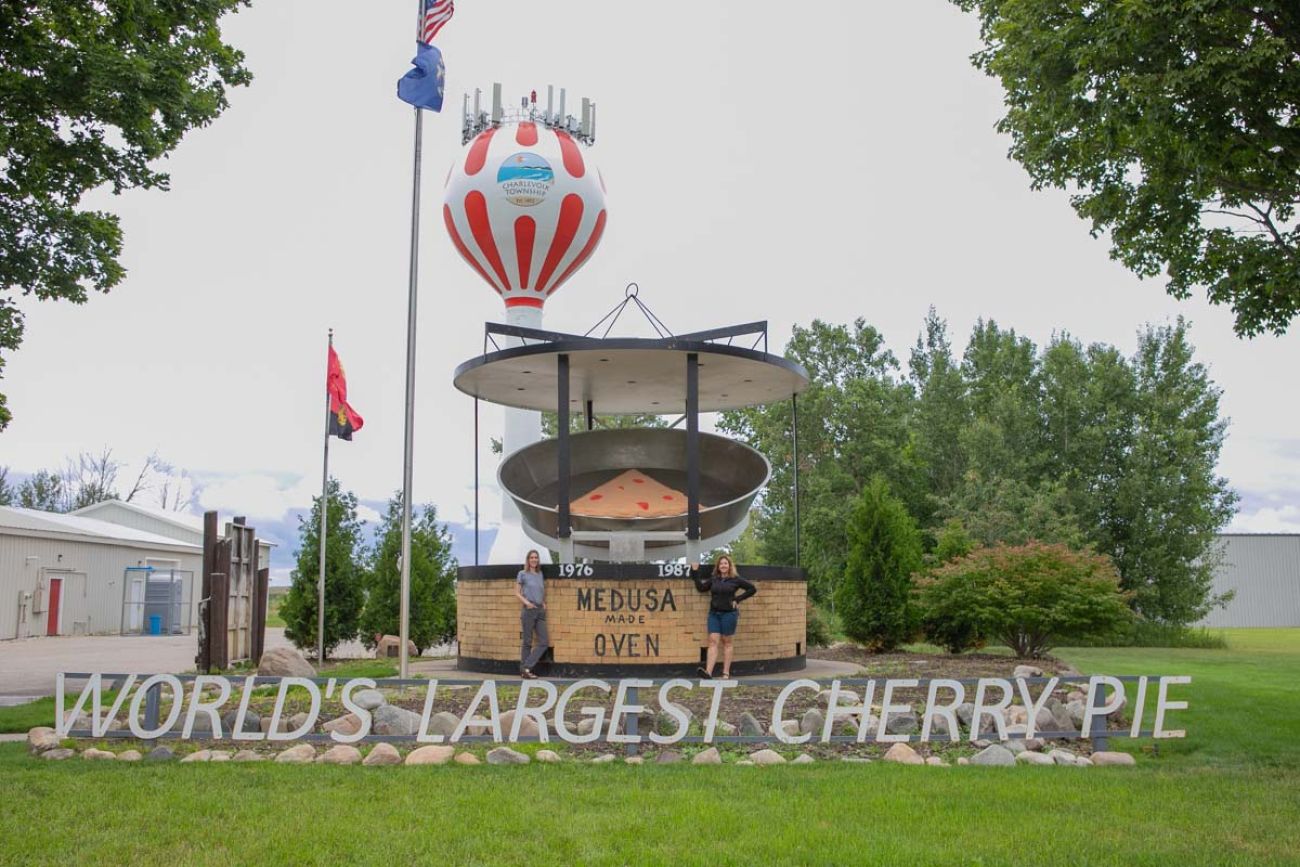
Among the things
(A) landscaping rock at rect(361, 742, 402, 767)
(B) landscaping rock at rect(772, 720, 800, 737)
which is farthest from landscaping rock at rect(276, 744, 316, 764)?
(B) landscaping rock at rect(772, 720, 800, 737)

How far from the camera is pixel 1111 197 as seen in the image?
49.0ft

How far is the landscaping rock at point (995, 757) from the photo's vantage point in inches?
348

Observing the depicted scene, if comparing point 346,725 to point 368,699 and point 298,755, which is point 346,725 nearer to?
point 298,755

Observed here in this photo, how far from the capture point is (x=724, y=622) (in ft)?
45.1

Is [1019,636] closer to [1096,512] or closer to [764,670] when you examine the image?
[764,670]

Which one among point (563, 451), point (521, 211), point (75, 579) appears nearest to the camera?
point (563, 451)

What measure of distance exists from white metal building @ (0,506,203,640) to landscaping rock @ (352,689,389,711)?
26.8 meters

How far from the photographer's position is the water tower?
89.3 ft

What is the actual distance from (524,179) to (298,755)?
2030cm

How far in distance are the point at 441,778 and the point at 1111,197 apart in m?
11.8

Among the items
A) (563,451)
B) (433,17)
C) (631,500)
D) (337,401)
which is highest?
(433,17)

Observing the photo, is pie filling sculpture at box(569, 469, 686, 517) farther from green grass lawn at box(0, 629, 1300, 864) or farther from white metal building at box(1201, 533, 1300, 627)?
white metal building at box(1201, 533, 1300, 627)

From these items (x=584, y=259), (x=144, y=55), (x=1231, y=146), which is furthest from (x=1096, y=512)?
(x=144, y=55)

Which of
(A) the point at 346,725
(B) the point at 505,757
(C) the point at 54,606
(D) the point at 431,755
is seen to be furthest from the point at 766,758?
(C) the point at 54,606
